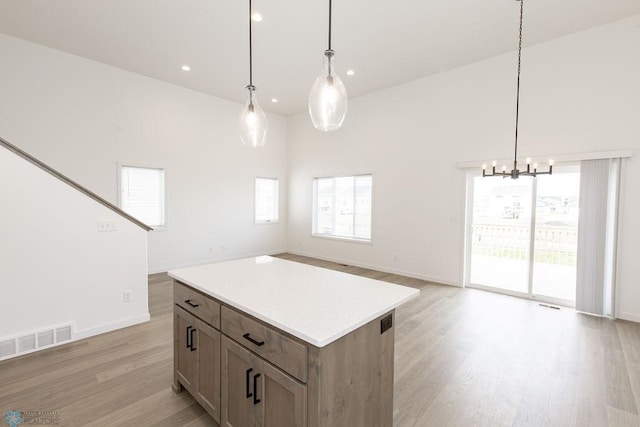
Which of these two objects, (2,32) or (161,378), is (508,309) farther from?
(2,32)

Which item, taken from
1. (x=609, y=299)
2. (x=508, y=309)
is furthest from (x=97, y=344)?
(x=609, y=299)

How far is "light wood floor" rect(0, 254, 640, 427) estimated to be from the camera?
1873mm

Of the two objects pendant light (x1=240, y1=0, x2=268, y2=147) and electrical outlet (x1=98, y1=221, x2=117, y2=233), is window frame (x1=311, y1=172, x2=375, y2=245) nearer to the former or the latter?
pendant light (x1=240, y1=0, x2=268, y2=147)

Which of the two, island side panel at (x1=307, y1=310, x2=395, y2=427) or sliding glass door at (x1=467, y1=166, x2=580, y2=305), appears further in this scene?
sliding glass door at (x1=467, y1=166, x2=580, y2=305)

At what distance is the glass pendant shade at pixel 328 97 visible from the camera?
70.7 inches

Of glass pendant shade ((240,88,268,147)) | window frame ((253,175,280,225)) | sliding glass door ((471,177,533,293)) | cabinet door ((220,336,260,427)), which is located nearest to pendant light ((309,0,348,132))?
glass pendant shade ((240,88,268,147))

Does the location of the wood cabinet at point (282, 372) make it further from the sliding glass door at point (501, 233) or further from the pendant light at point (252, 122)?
the sliding glass door at point (501, 233)

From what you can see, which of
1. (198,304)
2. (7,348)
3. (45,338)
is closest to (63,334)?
(45,338)

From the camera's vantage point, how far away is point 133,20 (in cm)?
Result: 352

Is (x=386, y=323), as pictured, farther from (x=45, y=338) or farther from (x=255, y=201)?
(x=255, y=201)

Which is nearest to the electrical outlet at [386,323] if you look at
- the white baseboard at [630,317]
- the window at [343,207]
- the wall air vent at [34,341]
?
the wall air vent at [34,341]

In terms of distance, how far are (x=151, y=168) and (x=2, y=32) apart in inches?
98.3

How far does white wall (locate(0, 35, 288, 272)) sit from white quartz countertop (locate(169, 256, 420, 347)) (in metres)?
3.98

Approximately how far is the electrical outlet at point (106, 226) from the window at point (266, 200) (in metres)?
4.05
